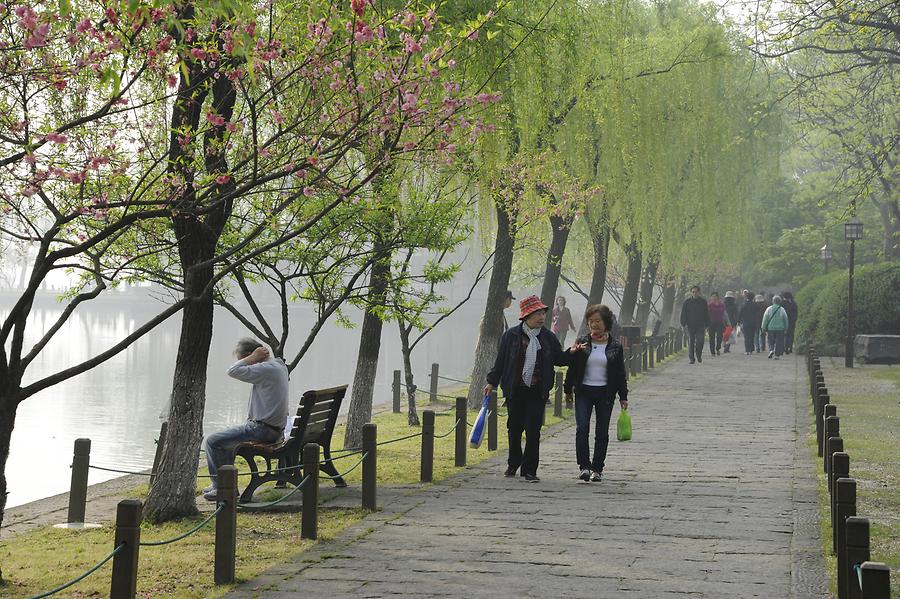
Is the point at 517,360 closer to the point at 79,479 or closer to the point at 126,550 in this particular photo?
the point at 79,479

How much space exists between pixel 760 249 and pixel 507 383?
3976 centimetres

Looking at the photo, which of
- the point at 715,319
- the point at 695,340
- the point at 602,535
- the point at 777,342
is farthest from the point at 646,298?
the point at 602,535

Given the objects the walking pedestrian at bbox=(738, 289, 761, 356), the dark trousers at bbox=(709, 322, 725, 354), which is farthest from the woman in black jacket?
the walking pedestrian at bbox=(738, 289, 761, 356)

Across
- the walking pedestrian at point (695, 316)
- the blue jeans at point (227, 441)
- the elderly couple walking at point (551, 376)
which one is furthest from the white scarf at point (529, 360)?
the walking pedestrian at point (695, 316)

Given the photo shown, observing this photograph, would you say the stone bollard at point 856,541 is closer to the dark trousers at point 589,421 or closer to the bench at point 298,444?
the bench at point 298,444

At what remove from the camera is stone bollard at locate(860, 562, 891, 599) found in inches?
184

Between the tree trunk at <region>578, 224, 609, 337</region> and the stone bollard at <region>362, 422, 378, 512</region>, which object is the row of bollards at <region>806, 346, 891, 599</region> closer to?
the stone bollard at <region>362, 422, 378, 512</region>

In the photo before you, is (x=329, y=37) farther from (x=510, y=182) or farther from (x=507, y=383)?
(x=510, y=182)

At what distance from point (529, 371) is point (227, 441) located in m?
2.98

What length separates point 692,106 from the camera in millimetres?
27891

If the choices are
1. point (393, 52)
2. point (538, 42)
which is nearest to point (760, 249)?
point (538, 42)

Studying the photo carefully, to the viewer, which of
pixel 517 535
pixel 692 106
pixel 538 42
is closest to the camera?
pixel 517 535

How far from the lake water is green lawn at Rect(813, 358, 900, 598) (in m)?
6.35

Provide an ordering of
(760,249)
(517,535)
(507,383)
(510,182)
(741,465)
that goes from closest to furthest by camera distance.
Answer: (517,535), (507,383), (741,465), (510,182), (760,249)
